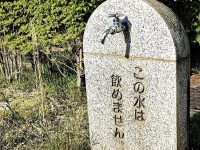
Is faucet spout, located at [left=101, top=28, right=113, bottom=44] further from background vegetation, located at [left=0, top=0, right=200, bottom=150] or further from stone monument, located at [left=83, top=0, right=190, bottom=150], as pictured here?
background vegetation, located at [left=0, top=0, right=200, bottom=150]

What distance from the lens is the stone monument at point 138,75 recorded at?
3.69m

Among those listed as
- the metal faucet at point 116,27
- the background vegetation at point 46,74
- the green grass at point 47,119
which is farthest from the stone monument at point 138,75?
the background vegetation at point 46,74

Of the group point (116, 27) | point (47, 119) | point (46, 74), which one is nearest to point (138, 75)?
point (116, 27)

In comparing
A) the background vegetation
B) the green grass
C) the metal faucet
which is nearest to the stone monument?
the metal faucet

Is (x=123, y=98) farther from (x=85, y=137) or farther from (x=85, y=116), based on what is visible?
(x=85, y=116)

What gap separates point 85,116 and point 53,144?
986 mm

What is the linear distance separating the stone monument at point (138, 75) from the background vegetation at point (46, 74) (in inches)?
20.5

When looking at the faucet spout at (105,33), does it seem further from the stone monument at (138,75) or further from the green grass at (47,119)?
the green grass at (47,119)

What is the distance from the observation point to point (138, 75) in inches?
154

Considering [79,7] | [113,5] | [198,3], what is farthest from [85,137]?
[198,3]

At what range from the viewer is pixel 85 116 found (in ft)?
17.0

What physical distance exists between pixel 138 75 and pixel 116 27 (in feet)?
1.51

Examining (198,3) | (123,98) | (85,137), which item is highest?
(198,3)

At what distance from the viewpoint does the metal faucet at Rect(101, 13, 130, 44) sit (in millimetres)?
3809
